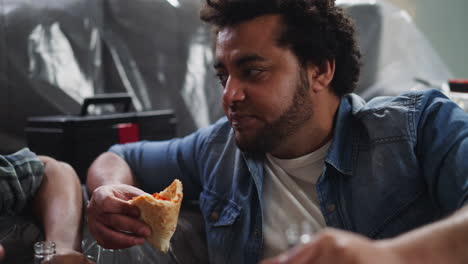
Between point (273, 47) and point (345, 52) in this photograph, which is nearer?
point (273, 47)

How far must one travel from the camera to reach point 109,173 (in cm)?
143

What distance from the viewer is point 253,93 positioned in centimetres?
123

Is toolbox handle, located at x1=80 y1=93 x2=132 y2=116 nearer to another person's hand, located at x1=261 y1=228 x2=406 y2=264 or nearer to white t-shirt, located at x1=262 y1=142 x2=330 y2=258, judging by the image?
white t-shirt, located at x1=262 y1=142 x2=330 y2=258

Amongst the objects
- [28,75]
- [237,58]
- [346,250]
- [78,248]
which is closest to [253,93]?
[237,58]

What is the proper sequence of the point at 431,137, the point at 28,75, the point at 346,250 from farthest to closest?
the point at 28,75
the point at 431,137
the point at 346,250

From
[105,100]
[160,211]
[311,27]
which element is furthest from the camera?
[105,100]

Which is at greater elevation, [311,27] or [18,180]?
[311,27]

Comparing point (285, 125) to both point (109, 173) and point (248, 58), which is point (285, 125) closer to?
point (248, 58)

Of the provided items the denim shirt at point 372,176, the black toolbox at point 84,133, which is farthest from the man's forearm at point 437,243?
the black toolbox at point 84,133

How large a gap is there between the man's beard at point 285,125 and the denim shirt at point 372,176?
9 cm

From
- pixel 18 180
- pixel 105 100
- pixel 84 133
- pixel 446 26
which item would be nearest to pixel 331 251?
pixel 18 180

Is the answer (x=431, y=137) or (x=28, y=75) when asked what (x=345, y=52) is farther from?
(x=28, y=75)

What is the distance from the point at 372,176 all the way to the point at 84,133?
1083 millimetres

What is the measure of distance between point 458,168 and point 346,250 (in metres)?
0.59
